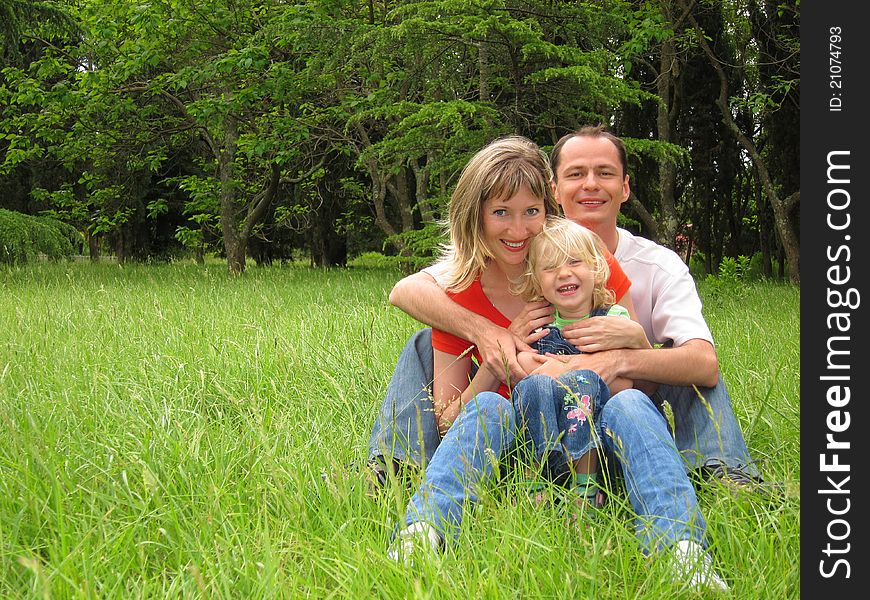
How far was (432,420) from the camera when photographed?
8.97ft

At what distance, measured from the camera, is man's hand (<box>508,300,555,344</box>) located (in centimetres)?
263

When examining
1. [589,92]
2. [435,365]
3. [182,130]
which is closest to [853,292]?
[435,365]

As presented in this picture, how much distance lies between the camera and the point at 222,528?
6.94 ft

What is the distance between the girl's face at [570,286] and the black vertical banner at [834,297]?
2.85 feet

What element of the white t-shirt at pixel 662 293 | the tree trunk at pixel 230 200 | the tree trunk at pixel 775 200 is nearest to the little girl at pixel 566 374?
the white t-shirt at pixel 662 293

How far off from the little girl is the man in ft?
0.21

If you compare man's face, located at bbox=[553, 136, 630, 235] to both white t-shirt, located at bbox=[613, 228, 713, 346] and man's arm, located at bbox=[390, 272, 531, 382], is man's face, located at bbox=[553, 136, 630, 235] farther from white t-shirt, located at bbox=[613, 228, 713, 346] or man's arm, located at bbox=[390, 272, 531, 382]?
man's arm, located at bbox=[390, 272, 531, 382]

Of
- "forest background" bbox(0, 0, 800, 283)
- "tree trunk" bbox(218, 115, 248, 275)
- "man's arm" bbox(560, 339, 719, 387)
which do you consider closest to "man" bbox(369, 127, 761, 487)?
"man's arm" bbox(560, 339, 719, 387)

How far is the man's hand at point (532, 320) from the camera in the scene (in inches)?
104

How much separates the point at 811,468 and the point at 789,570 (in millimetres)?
322

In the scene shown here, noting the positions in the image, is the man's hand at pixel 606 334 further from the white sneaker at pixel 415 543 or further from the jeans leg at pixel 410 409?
the white sneaker at pixel 415 543

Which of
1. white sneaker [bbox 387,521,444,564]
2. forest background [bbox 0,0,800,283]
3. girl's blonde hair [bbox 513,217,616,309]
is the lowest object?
white sneaker [bbox 387,521,444,564]

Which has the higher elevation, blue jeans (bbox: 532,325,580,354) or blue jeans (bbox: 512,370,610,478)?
blue jeans (bbox: 532,325,580,354)

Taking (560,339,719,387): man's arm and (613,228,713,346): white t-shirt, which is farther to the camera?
(613,228,713,346): white t-shirt
